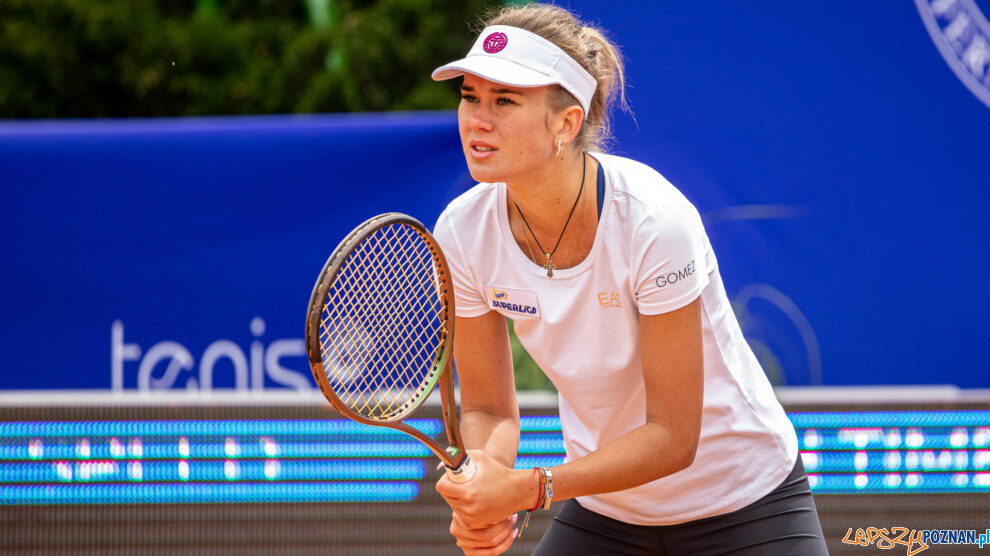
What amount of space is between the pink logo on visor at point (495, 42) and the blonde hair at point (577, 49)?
0.07 metres

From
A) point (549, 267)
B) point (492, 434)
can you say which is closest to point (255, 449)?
point (492, 434)

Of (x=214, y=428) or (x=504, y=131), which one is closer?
(x=504, y=131)

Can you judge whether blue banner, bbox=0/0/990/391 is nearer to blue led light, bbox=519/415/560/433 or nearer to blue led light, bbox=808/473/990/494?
blue led light, bbox=808/473/990/494

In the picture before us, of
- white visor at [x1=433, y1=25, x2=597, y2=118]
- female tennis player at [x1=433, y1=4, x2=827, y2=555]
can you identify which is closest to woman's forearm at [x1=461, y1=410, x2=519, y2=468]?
female tennis player at [x1=433, y1=4, x2=827, y2=555]

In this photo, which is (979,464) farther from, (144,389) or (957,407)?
(144,389)

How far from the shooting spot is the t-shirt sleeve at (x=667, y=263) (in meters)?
2.09

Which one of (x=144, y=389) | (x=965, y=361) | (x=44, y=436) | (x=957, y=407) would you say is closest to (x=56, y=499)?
(x=44, y=436)

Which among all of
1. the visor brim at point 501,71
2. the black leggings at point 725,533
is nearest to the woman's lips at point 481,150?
the visor brim at point 501,71

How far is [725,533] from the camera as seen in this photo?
7.61ft

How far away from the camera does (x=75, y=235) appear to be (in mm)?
5156

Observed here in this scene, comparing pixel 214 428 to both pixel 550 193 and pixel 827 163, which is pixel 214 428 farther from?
pixel 827 163

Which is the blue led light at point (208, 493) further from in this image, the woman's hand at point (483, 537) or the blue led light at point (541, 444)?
the woman's hand at point (483, 537)

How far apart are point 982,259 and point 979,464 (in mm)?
1249

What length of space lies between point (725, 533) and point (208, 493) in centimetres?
210
